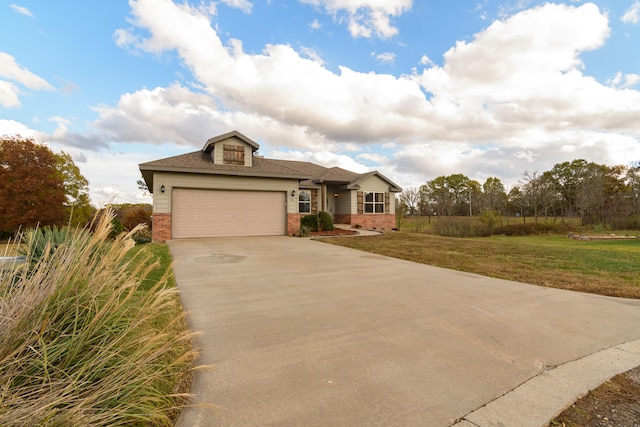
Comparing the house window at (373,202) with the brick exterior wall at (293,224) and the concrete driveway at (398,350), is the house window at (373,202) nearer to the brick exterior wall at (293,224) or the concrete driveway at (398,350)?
the brick exterior wall at (293,224)

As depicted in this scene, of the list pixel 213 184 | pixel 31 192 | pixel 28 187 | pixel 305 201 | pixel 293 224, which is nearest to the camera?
pixel 213 184

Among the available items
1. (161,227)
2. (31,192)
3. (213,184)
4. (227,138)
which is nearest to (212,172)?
(213,184)

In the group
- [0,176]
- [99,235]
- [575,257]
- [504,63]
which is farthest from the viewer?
[0,176]

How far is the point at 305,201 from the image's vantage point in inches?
752

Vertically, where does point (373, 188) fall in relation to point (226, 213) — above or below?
above

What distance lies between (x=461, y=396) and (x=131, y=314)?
2566mm

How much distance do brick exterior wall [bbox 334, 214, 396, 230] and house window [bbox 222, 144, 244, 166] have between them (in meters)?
8.57

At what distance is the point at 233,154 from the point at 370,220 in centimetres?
1059

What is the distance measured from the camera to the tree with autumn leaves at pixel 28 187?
55.9 ft

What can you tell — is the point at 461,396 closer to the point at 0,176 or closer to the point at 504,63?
the point at 504,63

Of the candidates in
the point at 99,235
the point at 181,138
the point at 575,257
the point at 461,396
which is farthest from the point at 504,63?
the point at 181,138

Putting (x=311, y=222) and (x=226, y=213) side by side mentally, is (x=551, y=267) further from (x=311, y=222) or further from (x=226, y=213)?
(x=226, y=213)

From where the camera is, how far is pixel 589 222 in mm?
24609

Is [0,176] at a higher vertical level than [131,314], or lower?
higher
